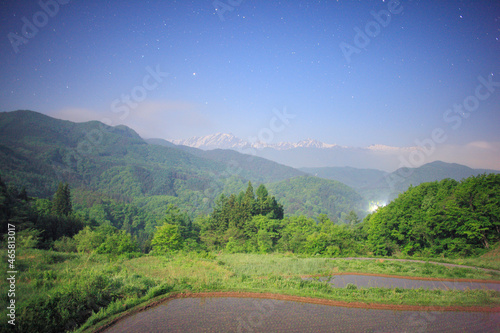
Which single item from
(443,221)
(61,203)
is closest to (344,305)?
(443,221)

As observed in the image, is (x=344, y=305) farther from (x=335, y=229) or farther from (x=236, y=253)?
(x=236, y=253)

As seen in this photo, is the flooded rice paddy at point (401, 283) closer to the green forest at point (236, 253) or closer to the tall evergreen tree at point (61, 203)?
the green forest at point (236, 253)

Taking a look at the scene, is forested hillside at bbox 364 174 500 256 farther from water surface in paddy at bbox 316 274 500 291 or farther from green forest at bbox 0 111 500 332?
water surface in paddy at bbox 316 274 500 291

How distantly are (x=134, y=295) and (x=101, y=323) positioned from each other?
85.6 inches

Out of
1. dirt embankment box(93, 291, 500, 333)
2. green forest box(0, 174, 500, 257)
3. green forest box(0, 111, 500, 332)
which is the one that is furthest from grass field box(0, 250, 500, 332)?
green forest box(0, 174, 500, 257)

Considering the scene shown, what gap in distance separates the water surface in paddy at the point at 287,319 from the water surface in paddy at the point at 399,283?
12.2 feet

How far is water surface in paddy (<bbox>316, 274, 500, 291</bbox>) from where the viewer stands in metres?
13.3

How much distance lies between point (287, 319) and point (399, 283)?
8.80 metres

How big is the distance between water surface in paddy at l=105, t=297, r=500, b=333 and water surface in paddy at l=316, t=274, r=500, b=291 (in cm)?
373

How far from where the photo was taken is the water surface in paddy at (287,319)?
26.8 ft

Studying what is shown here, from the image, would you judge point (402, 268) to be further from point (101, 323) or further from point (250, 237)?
point (250, 237)

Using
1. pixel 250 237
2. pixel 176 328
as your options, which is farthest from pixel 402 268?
pixel 250 237

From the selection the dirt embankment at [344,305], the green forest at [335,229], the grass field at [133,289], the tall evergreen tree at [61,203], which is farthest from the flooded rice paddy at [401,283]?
the tall evergreen tree at [61,203]

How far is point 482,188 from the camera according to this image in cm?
2752
